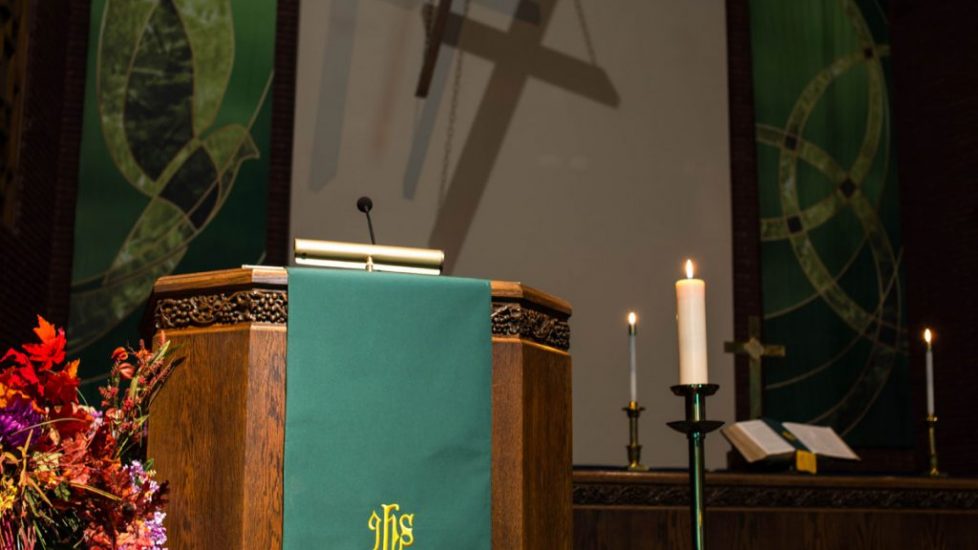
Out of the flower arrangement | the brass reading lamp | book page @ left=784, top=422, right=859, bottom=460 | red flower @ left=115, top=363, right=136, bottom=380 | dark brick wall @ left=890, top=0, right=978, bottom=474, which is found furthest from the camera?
dark brick wall @ left=890, top=0, right=978, bottom=474

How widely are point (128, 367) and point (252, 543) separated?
36 cm

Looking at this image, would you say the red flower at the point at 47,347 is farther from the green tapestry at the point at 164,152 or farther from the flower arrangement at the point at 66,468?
the green tapestry at the point at 164,152

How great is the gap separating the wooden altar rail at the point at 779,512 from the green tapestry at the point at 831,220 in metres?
1.67

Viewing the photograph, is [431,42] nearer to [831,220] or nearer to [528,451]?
[831,220]

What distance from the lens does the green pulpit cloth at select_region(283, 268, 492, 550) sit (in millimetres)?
1840

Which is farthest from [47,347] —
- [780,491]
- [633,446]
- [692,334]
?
[780,491]

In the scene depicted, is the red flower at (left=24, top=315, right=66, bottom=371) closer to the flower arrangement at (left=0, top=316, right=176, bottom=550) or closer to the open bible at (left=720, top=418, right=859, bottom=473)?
the flower arrangement at (left=0, top=316, right=176, bottom=550)

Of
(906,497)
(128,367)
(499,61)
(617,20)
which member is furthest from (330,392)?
(617,20)

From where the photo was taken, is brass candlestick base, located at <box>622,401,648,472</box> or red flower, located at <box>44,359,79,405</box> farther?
brass candlestick base, located at <box>622,401,648,472</box>

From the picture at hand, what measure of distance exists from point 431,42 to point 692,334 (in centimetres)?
340

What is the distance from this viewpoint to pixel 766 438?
13.2ft

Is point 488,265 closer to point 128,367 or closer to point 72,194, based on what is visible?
point 72,194

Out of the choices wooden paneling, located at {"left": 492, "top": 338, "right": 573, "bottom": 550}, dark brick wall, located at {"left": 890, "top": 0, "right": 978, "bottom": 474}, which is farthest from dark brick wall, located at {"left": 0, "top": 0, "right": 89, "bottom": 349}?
dark brick wall, located at {"left": 890, "top": 0, "right": 978, "bottom": 474}

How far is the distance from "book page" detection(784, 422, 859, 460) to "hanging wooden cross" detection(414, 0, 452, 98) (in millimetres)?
2235
